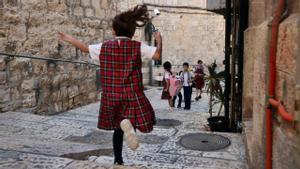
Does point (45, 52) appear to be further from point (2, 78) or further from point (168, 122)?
point (168, 122)

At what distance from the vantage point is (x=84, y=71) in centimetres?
810

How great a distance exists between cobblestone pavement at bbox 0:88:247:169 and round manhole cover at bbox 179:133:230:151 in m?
0.09

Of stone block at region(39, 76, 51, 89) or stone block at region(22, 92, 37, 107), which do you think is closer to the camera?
stone block at region(22, 92, 37, 107)

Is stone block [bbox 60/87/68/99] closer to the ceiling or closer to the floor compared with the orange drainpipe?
closer to the floor

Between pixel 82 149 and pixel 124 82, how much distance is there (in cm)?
117

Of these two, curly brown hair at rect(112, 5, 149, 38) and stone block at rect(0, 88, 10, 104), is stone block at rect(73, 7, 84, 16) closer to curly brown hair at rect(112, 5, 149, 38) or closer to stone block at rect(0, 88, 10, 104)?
stone block at rect(0, 88, 10, 104)

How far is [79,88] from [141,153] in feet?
13.3

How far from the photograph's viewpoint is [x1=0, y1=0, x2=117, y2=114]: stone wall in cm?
560

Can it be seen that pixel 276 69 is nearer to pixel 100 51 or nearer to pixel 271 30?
pixel 271 30

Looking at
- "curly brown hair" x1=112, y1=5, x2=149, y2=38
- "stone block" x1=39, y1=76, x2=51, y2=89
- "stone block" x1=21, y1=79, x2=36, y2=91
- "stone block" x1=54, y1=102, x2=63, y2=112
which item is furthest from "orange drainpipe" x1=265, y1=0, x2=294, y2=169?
"stone block" x1=54, y1=102, x2=63, y2=112

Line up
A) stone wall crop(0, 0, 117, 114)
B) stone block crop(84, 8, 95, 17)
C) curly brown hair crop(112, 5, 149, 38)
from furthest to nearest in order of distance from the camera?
stone block crop(84, 8, 95, 17) → stone wall crop(0, 0, 117, 114) → curly brown hair crop(112, 5, 149, 38)

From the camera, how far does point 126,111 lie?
3.21 meters

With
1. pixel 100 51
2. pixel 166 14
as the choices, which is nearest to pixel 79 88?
pixel 100 51

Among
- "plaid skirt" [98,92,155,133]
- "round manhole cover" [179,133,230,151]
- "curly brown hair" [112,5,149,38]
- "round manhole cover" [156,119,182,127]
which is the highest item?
"curly brown hair" [112,5,149,38]
